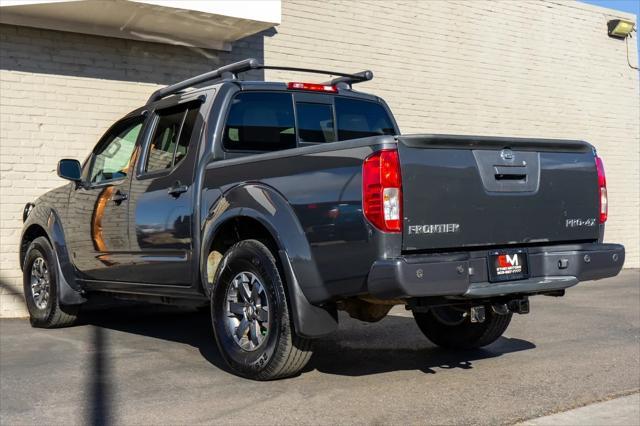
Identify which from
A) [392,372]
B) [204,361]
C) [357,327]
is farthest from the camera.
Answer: [357,327]

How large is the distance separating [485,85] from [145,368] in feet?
32.8

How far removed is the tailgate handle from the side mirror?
4.29 meters

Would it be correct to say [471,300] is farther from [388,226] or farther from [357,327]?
[357,327]

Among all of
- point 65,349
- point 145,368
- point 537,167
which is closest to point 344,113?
point 537,167

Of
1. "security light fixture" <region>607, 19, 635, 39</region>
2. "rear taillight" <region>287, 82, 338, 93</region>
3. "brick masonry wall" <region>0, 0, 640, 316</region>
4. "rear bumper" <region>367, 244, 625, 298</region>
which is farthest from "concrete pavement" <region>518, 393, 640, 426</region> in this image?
"security light fixture" <region>607, 19, 635, 39</region>

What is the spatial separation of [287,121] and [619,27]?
12.1 metres

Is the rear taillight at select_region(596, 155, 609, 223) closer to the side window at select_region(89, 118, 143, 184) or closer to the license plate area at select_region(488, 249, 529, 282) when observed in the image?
the license plate area at select_region(488, 249, 529, 282)

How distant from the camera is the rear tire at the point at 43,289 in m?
8.26

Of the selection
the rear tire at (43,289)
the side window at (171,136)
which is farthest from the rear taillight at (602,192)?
the rear tire at (43,289)

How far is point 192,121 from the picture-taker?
664cm

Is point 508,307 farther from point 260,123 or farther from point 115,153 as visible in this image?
point 115,153

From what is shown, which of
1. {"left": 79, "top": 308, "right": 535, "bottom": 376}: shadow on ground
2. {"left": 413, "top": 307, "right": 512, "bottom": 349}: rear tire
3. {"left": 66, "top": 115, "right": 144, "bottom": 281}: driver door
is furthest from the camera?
{"left": 66, "top": 115, "right": 144, "bottom": 281}: driver door

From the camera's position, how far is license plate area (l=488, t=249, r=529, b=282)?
510cm

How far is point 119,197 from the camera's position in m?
7.16
